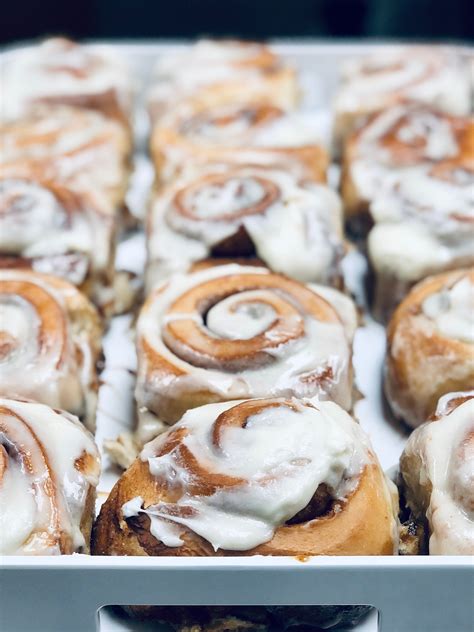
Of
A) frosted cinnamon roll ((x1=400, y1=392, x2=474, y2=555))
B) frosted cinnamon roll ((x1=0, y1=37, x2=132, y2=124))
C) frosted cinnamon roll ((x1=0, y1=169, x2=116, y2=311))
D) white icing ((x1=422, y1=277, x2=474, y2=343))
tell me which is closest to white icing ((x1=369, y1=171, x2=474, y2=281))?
white icing ((x1=422, y1=277, x2=474, y2=343))

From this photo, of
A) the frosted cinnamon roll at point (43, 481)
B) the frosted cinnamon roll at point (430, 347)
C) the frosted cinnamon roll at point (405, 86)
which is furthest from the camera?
the frosted cinnamon roll at point (405, 86)

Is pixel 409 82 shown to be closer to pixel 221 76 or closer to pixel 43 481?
pixel 221 76

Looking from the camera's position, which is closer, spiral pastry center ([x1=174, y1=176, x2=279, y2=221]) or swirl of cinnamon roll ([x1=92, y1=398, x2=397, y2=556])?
swirl of cinnamon roll ([x1=92, y1=398, x2=397, y2=556])

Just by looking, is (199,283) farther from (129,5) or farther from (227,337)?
(129,5)

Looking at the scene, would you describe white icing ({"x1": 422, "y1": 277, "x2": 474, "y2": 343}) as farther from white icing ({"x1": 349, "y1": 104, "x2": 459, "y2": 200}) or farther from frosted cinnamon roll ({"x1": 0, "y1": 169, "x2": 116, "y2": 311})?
frosted cinnamon roll ({"x1": 0, "y1": 169, "x2": 116, "y2": 311})

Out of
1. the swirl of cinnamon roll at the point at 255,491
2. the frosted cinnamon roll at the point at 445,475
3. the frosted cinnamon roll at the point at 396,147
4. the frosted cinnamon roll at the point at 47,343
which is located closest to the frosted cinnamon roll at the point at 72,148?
the frosted cinnamon roll at the point at 47,343

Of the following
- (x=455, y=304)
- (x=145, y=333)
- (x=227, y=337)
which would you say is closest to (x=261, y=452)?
(x=227, y=337)

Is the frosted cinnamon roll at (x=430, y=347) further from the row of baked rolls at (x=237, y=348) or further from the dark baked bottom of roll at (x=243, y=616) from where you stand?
the dark baked bottom of roll at (x=243, y=616)

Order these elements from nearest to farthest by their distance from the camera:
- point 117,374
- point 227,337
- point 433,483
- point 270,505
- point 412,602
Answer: point 412,602
point 270,505
point 433,483
point 227,337
point 117,374
